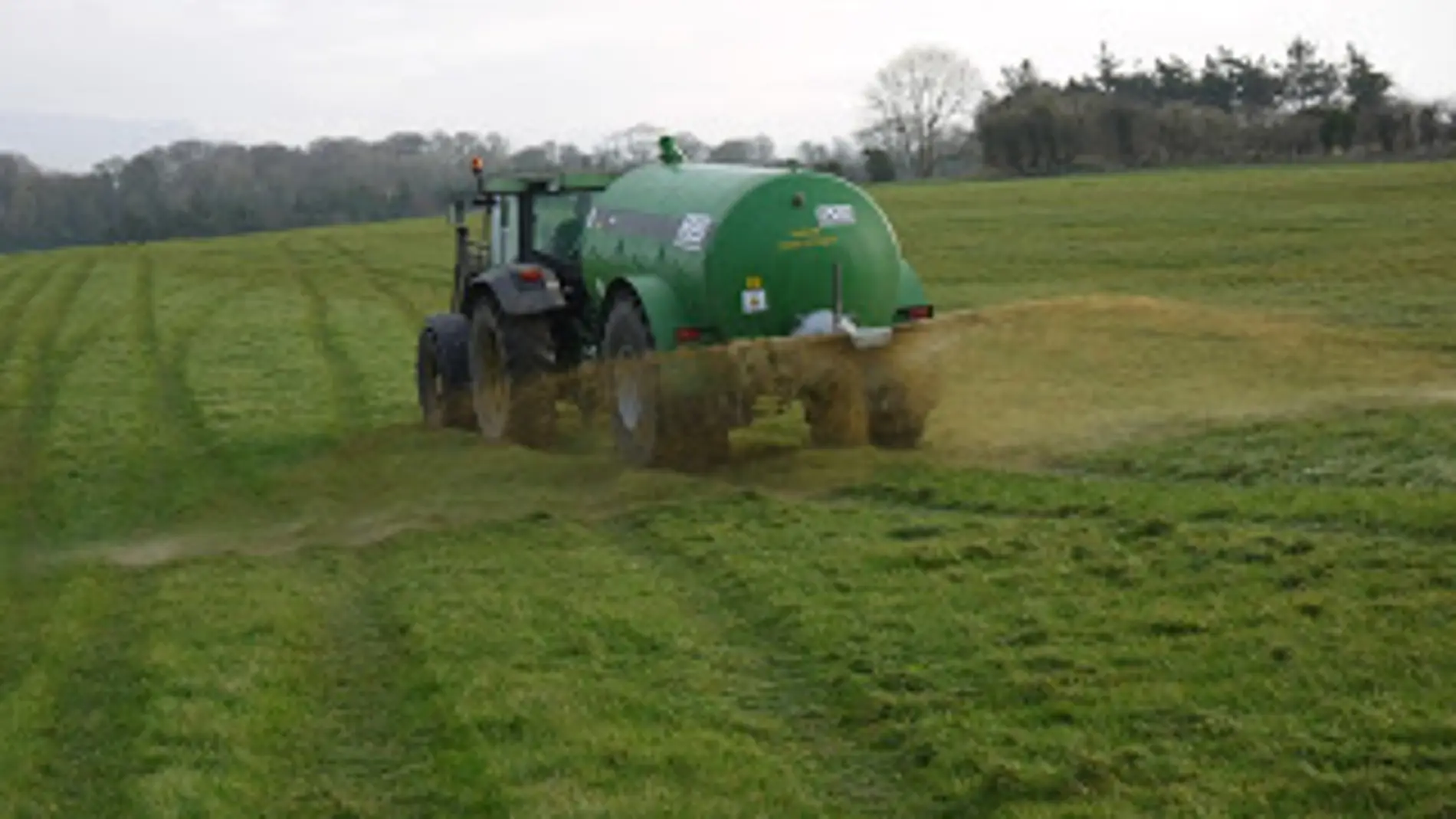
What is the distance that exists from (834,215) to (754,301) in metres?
1.06

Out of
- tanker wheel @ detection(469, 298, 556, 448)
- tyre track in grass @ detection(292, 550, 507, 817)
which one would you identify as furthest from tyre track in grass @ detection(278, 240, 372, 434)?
tyre track in grass @ detection(292, 550, 507, 817)

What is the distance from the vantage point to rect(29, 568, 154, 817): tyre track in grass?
8.30 meters

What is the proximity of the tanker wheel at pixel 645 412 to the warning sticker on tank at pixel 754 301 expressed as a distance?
93 centimetres

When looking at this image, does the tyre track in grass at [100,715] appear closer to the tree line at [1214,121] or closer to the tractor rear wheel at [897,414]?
the tractor rear wheel at [897,414]

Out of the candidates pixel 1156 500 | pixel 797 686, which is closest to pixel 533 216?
pixel 1156 500

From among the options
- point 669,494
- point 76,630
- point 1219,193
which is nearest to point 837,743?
point 76,630

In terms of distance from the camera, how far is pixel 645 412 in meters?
15.9

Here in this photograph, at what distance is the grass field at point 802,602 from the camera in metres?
7.82

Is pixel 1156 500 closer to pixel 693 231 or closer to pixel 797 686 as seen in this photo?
pixel 797 686

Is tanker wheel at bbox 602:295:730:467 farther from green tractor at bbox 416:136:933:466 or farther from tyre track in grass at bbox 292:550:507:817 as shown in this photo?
tyre track in grass at bbox 292:550:507:817

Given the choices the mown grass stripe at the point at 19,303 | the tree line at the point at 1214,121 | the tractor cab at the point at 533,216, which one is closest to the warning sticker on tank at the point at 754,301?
the tractor cab at the point at 533,216

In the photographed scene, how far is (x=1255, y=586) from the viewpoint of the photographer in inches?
393

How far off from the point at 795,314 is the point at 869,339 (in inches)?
29.7

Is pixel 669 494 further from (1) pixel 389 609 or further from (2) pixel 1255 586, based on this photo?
(2) pixel 1255 586
